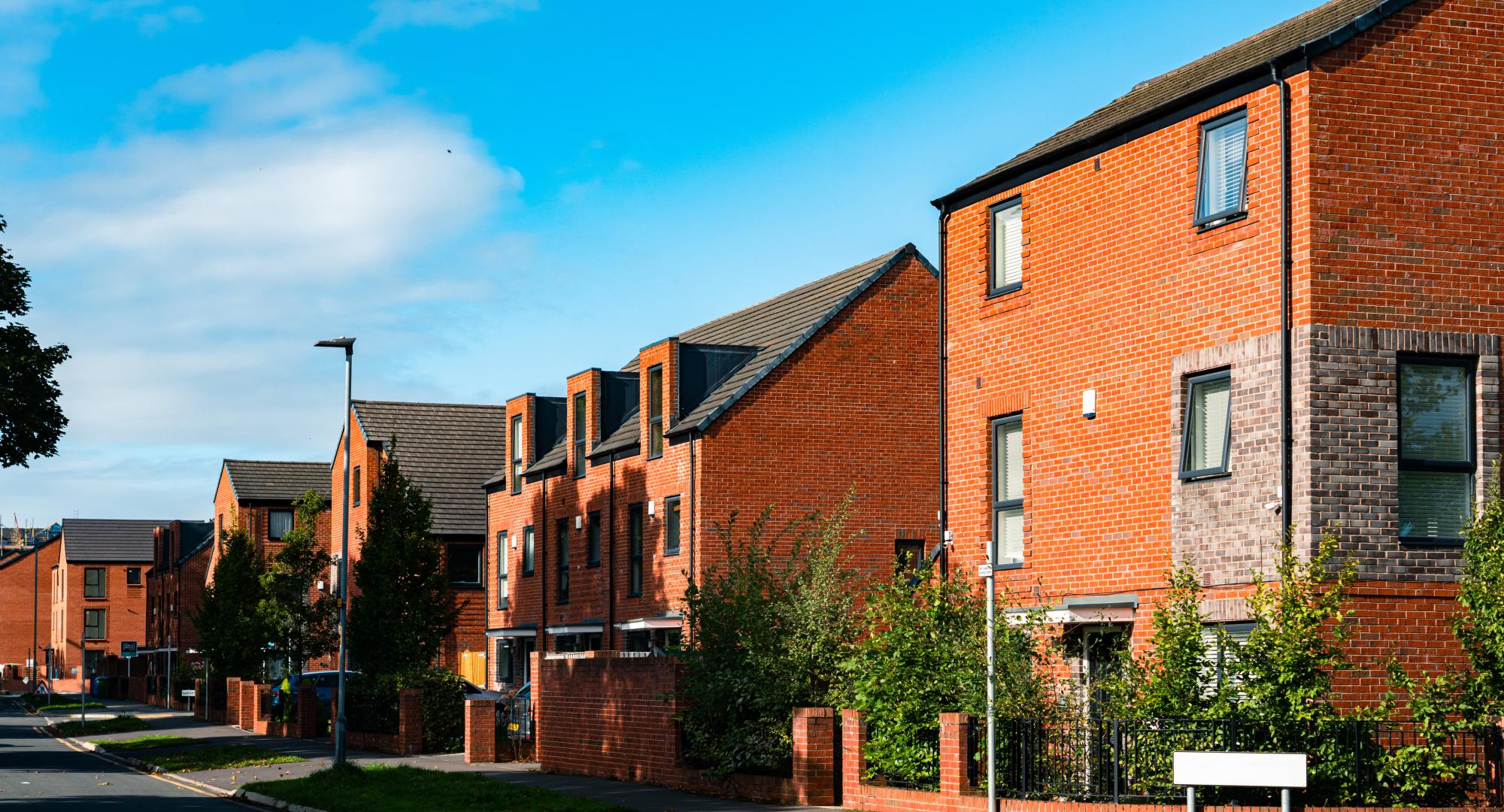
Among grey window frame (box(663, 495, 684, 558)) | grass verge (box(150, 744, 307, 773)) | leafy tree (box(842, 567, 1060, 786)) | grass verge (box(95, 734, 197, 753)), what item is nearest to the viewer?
A: leafy tree (box(842, 567, 1060, 786))

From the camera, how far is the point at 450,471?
57.1m

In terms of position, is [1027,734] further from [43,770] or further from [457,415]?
[457,415]

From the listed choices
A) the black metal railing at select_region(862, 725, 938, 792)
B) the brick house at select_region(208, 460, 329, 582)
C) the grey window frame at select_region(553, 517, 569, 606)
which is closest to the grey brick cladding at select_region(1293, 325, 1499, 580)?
the black metal railing at select_region(862, 725, 938, 792)

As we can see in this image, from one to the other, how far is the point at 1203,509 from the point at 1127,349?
8.05ft

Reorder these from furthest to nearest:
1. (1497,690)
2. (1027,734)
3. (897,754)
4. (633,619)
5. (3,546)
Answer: (3,546) → (633,619) → (897,754) → (1027,734) → (1497,690)

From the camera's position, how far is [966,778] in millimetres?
18766

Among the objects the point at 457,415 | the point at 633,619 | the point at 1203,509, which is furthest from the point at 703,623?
the point at 457,415

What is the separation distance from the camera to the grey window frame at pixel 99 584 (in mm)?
118438

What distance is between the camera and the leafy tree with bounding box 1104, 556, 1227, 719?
57.0 ft

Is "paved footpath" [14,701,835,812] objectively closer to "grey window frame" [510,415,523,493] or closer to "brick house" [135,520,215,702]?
"grey window frame" [510,415,523,493]

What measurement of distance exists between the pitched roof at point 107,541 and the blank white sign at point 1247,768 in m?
115

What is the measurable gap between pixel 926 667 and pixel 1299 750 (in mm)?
5088

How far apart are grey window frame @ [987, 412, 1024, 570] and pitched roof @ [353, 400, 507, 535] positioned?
33.3 m

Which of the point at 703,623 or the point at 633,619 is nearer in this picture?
the point at 703,623
